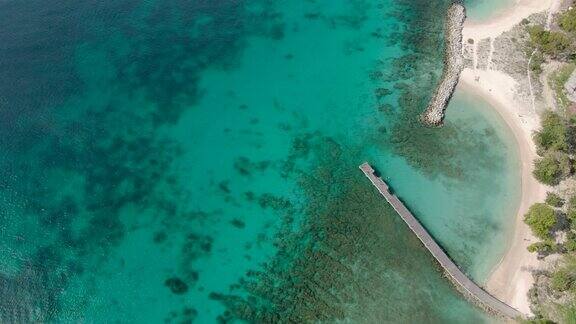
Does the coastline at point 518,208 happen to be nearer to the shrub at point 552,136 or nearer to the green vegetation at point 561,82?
the shrub at point 552,136

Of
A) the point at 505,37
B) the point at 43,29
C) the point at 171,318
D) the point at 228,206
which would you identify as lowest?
the point at 171,318

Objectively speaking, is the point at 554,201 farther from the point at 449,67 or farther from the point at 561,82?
the point at 449,67

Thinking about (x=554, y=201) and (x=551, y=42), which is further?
(x=551, y=42)

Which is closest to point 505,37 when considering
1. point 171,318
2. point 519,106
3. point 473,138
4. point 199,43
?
point 519,106

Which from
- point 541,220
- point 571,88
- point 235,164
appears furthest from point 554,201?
point 235,164

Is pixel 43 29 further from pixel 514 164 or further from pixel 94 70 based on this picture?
pixel 514 164

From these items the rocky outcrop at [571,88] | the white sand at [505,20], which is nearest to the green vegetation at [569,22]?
the white sand at [505,20]

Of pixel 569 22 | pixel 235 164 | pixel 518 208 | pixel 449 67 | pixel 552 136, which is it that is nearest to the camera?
pixel 518 208
